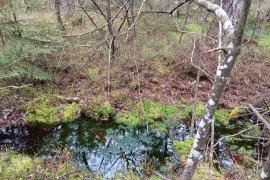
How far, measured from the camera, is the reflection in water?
9703 mm

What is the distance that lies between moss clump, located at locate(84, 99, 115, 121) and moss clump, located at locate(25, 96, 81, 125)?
0.42 meters

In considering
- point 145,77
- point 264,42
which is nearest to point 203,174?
point 145,77

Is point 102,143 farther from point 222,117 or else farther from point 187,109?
point 222,117

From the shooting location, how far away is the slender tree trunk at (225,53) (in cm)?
279

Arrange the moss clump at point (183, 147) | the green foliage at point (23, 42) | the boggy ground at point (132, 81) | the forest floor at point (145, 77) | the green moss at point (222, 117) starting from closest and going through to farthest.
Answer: the moss clump at point (183, 147) < the green foliage at point (23, 42) < the green moss at point (222, 117) < the boggy ground at point (132, 81) < the forest floor at point (145, 77)

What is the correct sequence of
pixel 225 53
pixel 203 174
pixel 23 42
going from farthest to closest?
pixel 23 42 < pixel 203 174 < pixel 225 53

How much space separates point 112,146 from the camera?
10.7 m

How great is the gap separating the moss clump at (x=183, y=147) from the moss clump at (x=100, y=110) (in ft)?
9.70

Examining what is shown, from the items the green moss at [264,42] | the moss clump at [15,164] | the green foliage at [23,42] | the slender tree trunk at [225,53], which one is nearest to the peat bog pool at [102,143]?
the moss clump at [15,164]

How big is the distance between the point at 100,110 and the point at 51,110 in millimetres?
1828

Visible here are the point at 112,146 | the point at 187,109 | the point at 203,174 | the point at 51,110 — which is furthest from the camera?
the point at 187,109

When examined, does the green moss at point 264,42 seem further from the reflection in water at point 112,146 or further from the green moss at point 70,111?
the green moss at point 70,111

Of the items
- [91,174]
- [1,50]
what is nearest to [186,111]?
[91,174]

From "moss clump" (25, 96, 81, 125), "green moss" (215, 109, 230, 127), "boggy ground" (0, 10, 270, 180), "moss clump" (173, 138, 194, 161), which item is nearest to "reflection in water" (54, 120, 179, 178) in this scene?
"moss clump" (173, 138, 194, 161)
